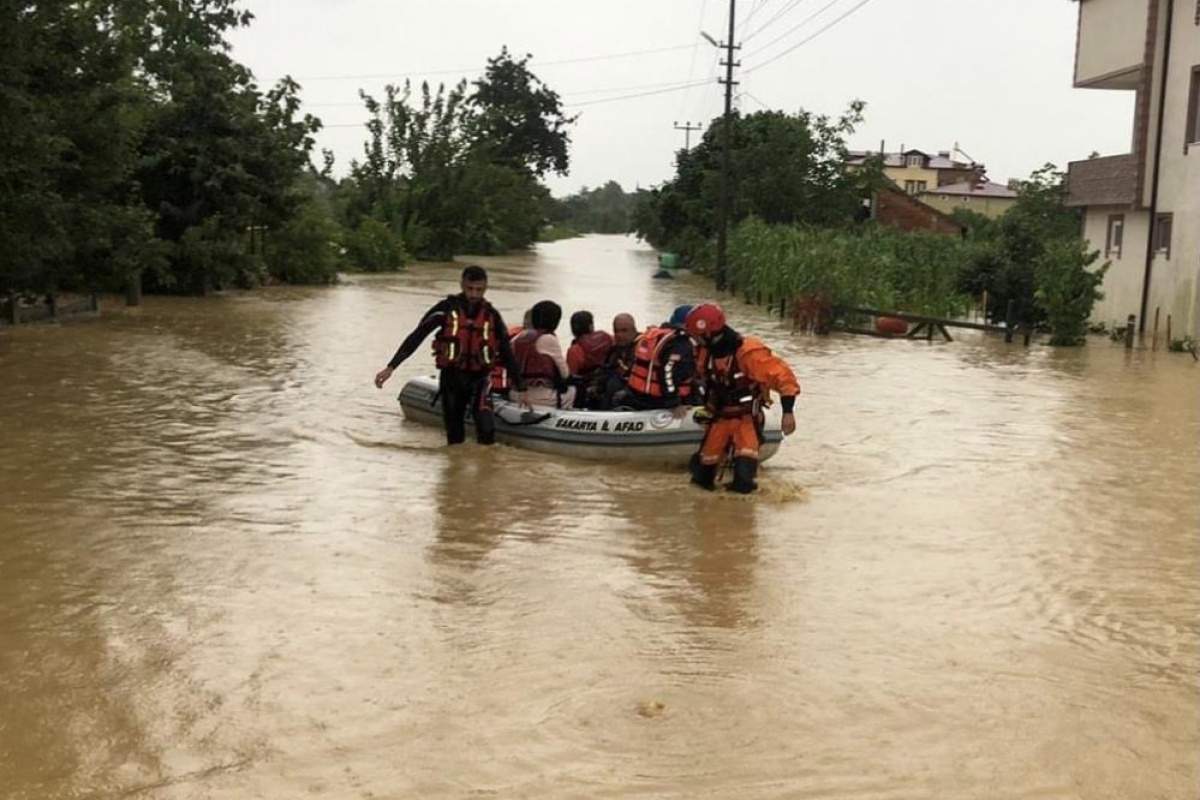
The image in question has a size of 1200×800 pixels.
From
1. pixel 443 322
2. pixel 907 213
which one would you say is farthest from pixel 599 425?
pixel 907 213

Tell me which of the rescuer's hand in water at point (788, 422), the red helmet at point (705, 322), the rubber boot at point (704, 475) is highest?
the red helmet at point (705, 322)

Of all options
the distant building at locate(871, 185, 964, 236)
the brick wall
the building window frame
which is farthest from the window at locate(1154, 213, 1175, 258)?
the brick wall

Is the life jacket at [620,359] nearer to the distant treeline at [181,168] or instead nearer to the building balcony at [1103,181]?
the distant treeline at [181,168]

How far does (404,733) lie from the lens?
5.58m

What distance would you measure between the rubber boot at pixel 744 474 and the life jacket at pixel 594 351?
256cm

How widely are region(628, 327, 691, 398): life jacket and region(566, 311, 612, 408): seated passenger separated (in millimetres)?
755

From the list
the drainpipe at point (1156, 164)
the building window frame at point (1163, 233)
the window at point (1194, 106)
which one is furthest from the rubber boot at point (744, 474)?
the drainpipe at point (1156, 164)

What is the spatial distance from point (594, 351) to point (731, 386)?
2.77m

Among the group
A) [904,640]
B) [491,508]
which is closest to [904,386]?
[491,508]

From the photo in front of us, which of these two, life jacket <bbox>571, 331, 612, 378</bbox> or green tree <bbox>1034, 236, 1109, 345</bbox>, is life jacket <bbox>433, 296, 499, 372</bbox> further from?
green tree <bbox>1034, 236, 1109, 345</bbox>

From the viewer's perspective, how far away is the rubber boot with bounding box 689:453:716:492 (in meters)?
10.6

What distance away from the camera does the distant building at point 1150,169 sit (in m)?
25.2

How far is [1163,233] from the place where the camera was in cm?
2659

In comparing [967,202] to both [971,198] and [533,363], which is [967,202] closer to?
[971,198]
